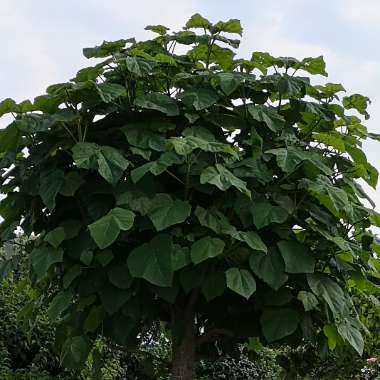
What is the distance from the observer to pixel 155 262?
89.4 inches

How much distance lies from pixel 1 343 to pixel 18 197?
265 centimetres

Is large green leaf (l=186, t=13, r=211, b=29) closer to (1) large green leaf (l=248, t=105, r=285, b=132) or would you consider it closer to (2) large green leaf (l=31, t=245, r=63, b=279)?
(1) large green leaf (l=248, t=105, r=285, b=132)

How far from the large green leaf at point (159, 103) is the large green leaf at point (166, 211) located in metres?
0.31

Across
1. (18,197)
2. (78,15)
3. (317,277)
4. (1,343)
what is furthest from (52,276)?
(1,343)

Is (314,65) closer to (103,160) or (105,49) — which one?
(105,49)

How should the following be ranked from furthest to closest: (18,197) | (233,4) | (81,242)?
(233,4) < (18,197) < (81,242)

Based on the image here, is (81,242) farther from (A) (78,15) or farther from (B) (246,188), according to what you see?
(A) (78,15)

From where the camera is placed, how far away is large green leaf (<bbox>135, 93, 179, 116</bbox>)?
2438 millimetres

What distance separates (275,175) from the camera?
2559 mm

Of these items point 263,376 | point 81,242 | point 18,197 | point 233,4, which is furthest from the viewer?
point 263,376

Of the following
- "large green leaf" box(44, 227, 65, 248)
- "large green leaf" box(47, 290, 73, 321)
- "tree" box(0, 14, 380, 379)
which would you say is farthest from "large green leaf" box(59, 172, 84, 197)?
"large green leaf" box(47, 290, 73, 321)

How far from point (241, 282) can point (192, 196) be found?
41cm

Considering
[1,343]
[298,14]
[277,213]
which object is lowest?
[277,213]

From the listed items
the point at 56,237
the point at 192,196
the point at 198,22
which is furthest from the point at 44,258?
the point at 198,22
